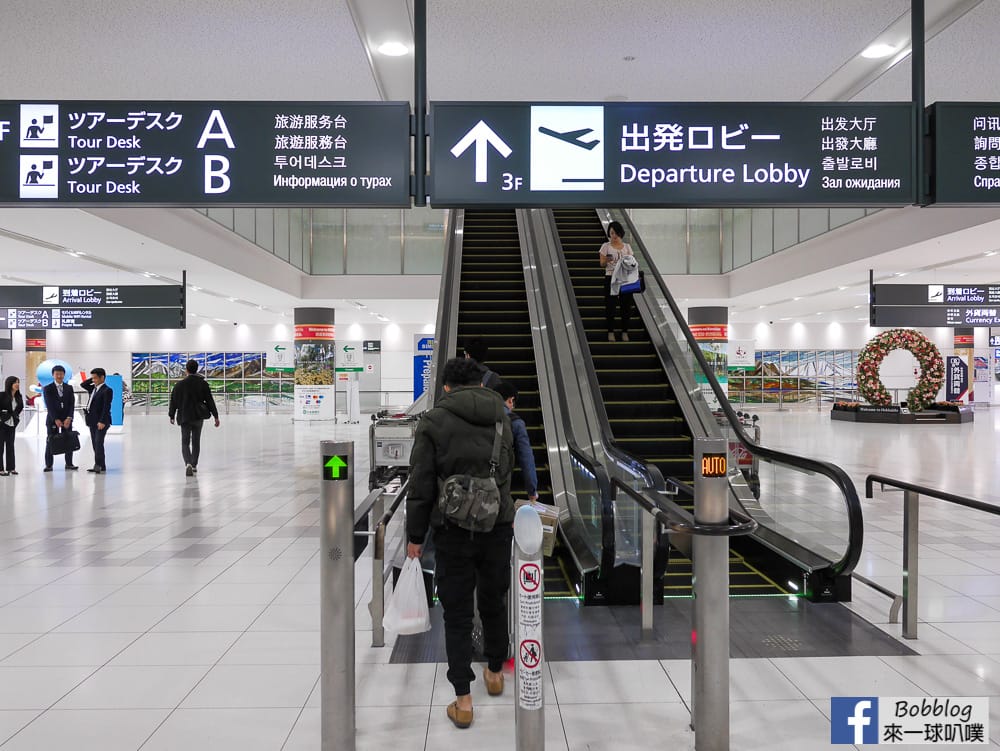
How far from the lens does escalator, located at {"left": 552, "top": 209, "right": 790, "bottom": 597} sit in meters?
5.41

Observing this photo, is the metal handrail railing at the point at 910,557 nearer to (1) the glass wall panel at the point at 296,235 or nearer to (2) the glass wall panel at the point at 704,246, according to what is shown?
(1) the glass wall panel at the point at 296,235

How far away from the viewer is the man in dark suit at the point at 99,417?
37.6 feet

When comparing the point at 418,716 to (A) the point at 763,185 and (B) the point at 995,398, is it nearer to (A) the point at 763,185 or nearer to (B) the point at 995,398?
(A) the point at 763,185

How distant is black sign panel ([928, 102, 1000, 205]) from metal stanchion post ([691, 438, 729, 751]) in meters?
2.66

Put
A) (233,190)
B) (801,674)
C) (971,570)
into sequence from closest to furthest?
(801,674)
(233,190)
(971,570)

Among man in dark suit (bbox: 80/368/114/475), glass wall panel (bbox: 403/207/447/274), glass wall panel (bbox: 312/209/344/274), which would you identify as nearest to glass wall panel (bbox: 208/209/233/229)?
man in dark suit (bbox: 80/368/114/475)

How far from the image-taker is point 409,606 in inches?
121

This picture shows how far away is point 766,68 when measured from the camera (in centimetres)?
666

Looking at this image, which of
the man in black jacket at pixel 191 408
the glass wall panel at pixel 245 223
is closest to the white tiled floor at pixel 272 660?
the man in black jacket at pixel 191 408

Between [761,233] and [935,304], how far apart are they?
4.70 metres

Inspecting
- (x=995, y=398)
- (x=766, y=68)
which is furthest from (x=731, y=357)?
(x=766, y=68)

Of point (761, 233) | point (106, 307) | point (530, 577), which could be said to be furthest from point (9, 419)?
point (761, 233)

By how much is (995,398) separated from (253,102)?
37248 millimetres

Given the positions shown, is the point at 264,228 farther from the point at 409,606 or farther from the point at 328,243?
the point at 409,606
